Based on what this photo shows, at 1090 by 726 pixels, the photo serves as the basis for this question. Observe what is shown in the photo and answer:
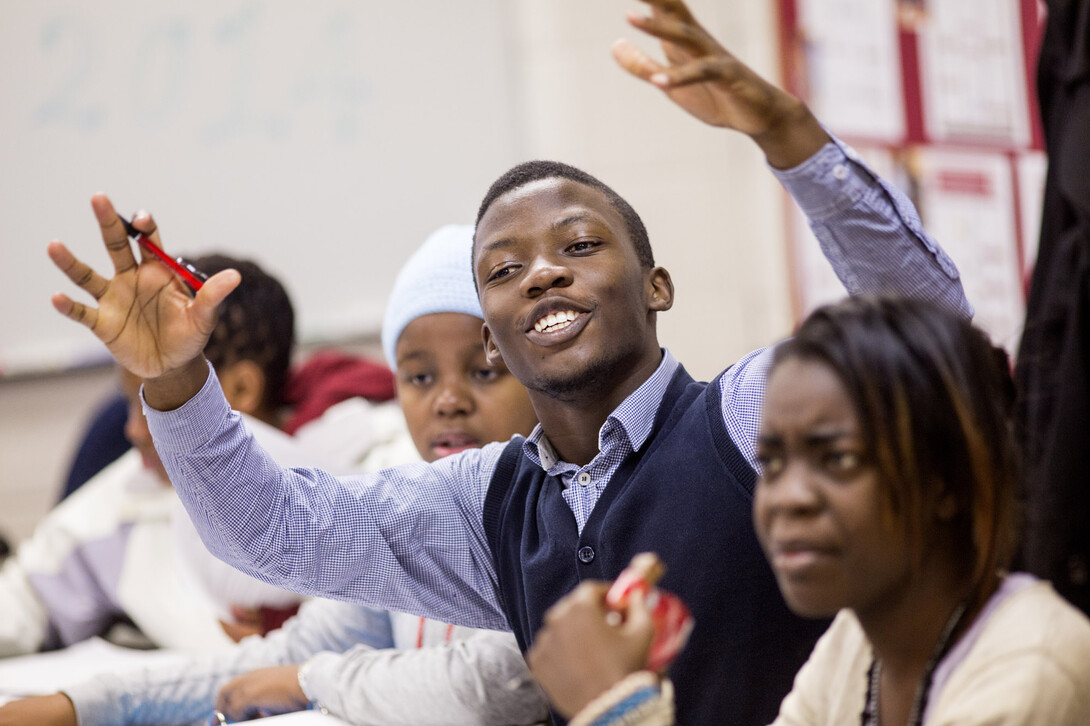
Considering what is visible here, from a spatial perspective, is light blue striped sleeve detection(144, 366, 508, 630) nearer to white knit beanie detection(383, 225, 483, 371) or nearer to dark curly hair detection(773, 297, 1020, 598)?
white knit beanie detection(383, 225, 483, 371)

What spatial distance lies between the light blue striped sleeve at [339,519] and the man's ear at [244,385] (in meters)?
0.85

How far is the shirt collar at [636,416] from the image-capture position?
3.61ft

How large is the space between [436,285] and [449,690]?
596mm

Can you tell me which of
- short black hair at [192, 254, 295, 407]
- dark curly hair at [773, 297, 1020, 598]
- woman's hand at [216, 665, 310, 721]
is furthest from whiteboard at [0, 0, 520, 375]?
dark curly hair at [773, 297, 1020, 598]

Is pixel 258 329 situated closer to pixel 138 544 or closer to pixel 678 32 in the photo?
pixel 138 544

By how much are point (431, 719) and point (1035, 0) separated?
8.30 ft

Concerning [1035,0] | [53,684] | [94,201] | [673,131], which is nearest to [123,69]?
[673,131]

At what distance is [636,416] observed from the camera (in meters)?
1.11

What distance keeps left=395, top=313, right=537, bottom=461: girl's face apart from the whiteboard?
56.0 inches

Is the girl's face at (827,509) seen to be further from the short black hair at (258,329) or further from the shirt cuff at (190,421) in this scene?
the short black hair at (258,329)

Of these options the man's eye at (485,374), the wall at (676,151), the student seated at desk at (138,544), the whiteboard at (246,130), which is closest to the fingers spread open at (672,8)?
the man's eye at (485,374)

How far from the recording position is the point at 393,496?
1229 millimetres

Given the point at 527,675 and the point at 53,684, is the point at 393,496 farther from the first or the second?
the point at 53,684

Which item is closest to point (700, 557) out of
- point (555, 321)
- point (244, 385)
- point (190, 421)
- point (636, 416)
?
point (636, 416)
